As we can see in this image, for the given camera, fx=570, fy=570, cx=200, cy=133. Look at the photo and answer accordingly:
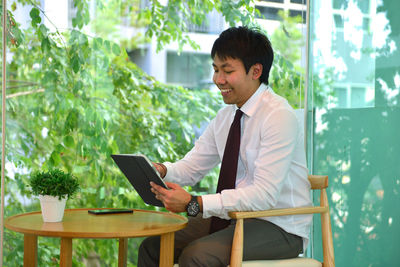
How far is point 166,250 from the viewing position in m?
2.11

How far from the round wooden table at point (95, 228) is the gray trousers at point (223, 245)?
0.10 m

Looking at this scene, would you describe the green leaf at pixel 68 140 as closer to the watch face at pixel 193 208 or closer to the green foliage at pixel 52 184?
the green foliage at pixel 52 184

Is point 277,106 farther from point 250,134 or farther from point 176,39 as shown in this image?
point 176,39

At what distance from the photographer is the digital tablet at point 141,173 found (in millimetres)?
2127

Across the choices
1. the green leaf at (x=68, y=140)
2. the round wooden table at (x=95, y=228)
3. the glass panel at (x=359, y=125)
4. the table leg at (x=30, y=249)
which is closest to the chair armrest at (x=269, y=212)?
the round wooden table at (x=95, y=228)

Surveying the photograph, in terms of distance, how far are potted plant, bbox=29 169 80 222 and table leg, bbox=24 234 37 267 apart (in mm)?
97

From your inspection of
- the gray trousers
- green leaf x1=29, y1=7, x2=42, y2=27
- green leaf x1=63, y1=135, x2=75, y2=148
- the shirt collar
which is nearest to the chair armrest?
the gray trousers

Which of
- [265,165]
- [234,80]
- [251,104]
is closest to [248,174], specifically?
[265,165]

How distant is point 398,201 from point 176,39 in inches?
61.6

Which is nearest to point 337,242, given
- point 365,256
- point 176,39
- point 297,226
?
point 365,256

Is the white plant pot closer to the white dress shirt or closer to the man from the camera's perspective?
the man

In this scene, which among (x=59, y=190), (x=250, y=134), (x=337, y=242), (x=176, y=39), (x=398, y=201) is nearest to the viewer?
(x=59, y=190)

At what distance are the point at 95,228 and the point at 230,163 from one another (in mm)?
630

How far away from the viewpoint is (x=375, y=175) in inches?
119
